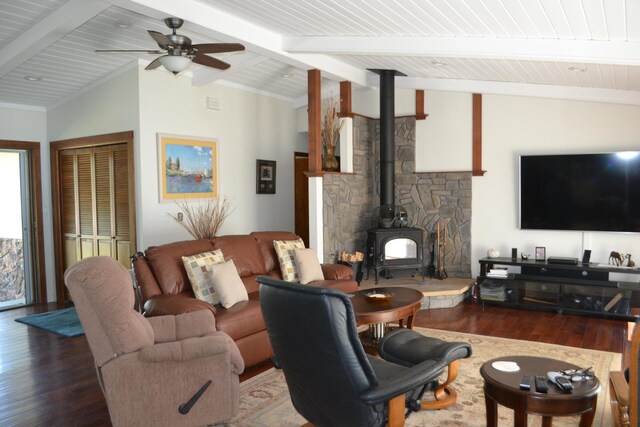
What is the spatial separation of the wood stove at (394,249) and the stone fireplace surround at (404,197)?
1.33 ft

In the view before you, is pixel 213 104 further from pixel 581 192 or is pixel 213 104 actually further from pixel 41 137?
pixel 581 192

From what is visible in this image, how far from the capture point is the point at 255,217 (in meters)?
7.30

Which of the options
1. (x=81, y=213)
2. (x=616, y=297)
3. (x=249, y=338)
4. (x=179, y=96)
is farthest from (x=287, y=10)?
(x=616, y=297)

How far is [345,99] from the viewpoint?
6.71 meters

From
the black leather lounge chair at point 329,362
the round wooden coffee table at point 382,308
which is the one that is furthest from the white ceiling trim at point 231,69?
the black leather lounge chair at point 329,362

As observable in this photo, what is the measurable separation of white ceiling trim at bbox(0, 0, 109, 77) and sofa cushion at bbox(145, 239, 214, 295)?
193 centimetres

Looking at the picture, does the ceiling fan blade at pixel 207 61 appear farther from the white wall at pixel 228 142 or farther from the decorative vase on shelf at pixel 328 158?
the decorative vase on shelf at pixel 328 158

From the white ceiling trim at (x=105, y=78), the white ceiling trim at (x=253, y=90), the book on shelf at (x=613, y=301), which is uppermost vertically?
the white ceiling trim at (x=253, y=90)

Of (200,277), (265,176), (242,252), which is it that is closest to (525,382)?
(200,277)

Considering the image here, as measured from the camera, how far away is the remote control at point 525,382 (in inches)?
100

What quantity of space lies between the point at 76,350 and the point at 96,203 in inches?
89.6

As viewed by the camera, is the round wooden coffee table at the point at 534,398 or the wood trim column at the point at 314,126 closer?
the round wooden coffee table at the point at 534,398

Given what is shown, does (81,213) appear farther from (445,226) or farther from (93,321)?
(445,226)

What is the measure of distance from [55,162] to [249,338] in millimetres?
4245
